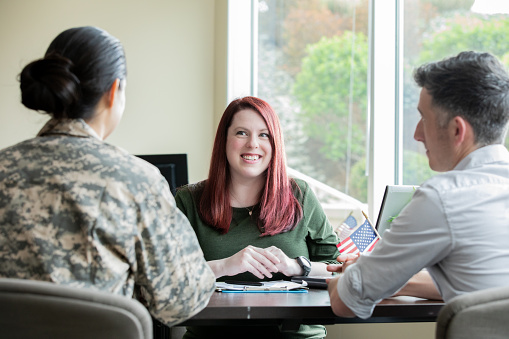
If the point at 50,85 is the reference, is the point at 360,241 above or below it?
below

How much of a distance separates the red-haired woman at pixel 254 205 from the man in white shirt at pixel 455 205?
75 centimetres

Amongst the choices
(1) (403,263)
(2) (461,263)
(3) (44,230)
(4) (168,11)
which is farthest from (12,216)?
(4) (168,11)

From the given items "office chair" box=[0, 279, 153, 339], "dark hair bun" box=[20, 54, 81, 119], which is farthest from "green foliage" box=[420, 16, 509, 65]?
"office chair" box=[0, 279, 153, 339]

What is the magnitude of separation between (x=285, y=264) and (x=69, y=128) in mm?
1018

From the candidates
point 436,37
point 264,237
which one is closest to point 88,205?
point 264,237

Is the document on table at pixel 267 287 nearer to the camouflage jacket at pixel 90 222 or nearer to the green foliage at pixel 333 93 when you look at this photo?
the camouflage jacket at pixel 90 222

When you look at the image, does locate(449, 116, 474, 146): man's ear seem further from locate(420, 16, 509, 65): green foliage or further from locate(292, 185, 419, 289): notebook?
locate(420, 16, 509, 65): green foliage

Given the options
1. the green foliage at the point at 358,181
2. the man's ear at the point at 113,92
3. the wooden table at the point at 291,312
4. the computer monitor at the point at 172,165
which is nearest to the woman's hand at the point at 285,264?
the wooden table at the point at 291,312

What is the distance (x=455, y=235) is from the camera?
1.34 m

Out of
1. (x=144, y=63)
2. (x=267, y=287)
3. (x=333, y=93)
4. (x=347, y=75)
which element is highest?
(x=144, y=63)

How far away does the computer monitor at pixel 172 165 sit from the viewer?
4555mm

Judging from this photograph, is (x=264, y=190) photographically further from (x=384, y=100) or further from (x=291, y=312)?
(x=384, y=100)

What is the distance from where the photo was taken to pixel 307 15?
4.99 metres

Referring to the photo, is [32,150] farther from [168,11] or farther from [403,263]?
[168,11]
